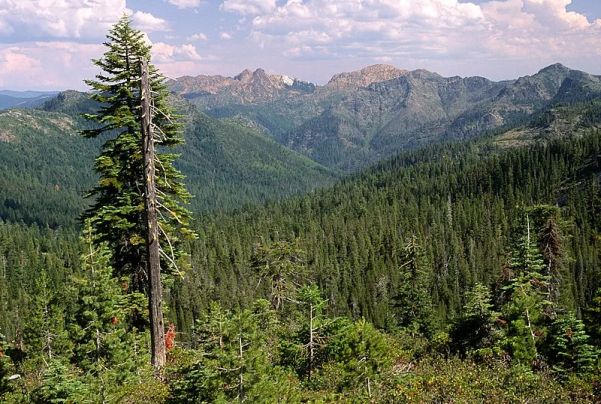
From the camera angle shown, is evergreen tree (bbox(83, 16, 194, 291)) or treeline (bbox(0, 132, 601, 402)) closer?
treeline (bbox(0, 132, 601, 402))

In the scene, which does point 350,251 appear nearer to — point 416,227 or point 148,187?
point 416,227

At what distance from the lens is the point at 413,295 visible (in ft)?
170

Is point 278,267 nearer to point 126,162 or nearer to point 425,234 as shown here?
point 126,162

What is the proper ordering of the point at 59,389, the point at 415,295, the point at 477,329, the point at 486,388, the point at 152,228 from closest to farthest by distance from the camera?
the point at 59,389 → the point at 486,388 → the point at 152,228 → the point at 477,329 → the point at 415,295

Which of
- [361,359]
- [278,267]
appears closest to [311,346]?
[361,359]

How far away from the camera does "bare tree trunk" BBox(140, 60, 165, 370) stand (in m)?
16.3

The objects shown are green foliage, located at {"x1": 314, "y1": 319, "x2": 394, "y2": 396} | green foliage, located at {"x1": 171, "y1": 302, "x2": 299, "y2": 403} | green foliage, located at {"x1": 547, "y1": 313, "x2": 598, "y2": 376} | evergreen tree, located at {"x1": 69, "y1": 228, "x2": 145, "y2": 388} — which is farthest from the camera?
evergreen tree, located at {"x1": 69, "y1": 228, "x2": 145, "y2": 388}

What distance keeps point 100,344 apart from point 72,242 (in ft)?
497

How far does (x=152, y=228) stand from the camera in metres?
16.7

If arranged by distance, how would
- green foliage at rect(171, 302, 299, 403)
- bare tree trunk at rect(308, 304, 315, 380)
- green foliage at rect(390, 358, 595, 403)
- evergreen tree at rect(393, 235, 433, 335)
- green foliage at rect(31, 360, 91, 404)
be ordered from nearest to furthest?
green foliage at rect(31, 360, 91, 404) < green foliage at rect(171, 302, 299, 403) < green foliage at rect(390, 358, 595, 403) < bare tree trunk at rect(308, 304, 315, 380) < evergreen tree at rect(393, 235, 433, 335)

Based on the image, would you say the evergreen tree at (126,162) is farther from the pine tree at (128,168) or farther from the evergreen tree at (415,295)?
the evergreen tree at (415,295)

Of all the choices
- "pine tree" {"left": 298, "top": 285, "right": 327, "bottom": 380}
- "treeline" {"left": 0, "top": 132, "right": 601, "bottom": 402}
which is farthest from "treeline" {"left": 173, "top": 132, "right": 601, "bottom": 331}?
"pine tree" {"left": 298, "top": 285, "right": 327, "bottom": 380}

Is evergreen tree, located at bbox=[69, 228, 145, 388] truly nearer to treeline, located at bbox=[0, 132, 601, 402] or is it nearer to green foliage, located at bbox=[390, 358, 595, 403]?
treeline, located at bbox=[0, 132, 601, 402]

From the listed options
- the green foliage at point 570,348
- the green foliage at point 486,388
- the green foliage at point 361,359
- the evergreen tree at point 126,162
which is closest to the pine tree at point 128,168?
the evergreen tree at point 126,162
